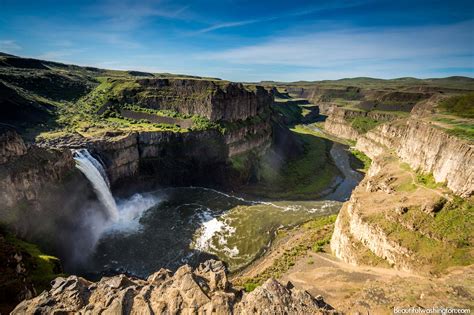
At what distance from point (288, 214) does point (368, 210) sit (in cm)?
2006

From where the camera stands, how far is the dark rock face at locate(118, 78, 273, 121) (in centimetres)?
7831

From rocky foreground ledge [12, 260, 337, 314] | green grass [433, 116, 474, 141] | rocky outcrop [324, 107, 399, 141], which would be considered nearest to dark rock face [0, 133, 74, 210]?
rocky foreground ledge [12, 260, 337, 314]

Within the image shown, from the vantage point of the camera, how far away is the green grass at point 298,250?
3378cm

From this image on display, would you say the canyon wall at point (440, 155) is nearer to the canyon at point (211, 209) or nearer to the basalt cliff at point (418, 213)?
the basalt cliff at point (418, 213)

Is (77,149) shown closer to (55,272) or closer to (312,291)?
(55,272)

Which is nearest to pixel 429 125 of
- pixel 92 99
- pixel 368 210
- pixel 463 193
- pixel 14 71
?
pixel 463 193

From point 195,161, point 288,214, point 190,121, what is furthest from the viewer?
point 190,121

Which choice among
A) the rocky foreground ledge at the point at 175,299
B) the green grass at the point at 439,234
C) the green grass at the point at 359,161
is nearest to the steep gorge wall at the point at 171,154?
the green grass at the point at 359,161

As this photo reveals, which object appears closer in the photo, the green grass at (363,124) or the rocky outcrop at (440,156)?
the rocky outcrop at (440,156)

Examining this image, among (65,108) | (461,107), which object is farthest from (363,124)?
(65,108)

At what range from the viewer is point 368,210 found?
36.6m

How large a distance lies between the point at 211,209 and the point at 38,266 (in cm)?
3203

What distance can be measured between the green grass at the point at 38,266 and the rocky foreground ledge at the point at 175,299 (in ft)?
31.7

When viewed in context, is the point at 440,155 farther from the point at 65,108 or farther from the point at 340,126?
the point at 340,126
